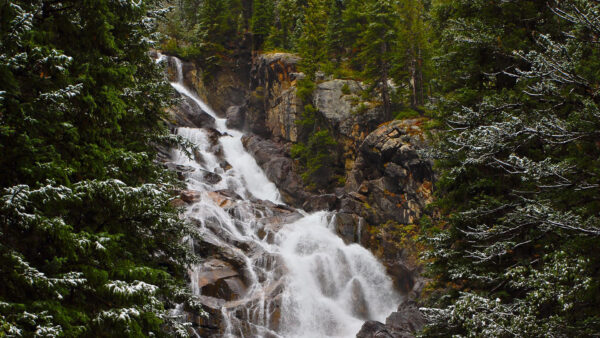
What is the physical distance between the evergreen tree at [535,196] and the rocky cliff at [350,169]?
8.50m

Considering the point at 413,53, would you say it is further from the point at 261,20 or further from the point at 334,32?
the point at 261,20

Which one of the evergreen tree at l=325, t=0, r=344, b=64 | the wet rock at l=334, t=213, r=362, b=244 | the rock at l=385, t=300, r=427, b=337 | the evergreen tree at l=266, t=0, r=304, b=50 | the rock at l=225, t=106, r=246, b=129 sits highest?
the evergreen tree at l=266, t=0, r=304, b=50

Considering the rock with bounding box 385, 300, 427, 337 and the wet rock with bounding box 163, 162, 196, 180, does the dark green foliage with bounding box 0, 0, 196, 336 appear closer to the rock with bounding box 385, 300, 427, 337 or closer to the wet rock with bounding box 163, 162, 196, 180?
the rock with bounding box 385, 300, 427, 337

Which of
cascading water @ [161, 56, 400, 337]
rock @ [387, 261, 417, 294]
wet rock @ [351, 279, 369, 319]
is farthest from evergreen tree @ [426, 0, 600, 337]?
rock @ [387, 261, 417, 294]

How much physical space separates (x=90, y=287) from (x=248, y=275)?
1414 centimetres

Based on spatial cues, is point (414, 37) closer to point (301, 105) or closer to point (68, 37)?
point (301, 105)

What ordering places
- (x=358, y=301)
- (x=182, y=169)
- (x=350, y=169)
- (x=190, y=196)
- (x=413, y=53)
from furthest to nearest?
(x=350, y=169), (x=182, y=169), (x=413, y=53), (x=190, y=196), (x=358, y=301)

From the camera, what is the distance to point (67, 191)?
15.9ft

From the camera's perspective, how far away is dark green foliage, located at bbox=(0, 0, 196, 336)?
4633 millimetres

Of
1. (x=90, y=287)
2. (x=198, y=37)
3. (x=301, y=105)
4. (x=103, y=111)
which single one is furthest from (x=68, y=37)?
(x=198, y=37)

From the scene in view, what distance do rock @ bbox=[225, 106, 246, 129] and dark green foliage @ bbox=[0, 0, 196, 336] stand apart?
34939mm

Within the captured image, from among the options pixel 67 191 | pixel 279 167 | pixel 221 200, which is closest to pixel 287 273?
pixel 221 200

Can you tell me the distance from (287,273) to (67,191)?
16133mm

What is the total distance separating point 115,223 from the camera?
23.6ft
